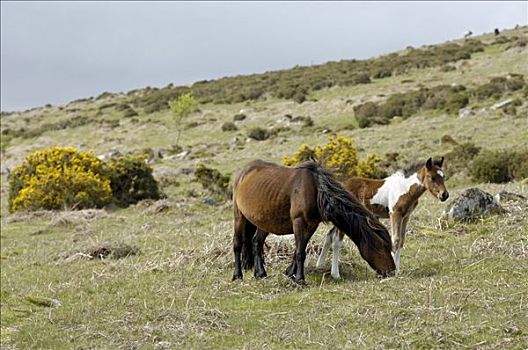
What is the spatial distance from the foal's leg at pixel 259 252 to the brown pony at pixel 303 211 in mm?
16

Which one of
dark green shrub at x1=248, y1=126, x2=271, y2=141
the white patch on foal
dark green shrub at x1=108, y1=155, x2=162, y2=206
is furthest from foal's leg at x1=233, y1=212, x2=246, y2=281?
dark green shrub at x1=248, y1=126, x2=271, y2=141

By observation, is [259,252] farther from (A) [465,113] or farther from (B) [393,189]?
(A) [465,113]

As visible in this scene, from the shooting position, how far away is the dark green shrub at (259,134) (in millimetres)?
38062

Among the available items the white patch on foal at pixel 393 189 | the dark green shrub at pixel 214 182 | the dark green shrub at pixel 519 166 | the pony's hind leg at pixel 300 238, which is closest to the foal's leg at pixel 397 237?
the white patch on foal at pixel 393 189

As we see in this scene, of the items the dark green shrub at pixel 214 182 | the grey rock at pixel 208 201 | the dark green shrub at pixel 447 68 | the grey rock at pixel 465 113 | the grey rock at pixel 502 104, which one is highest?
the dark green shrub at pixel 447 68

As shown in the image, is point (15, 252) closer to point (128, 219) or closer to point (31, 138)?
point (128, 219)

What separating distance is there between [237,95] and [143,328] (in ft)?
158

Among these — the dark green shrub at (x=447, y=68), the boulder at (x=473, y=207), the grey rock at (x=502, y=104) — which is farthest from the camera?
the dark green shrub at (x=447, y=68)

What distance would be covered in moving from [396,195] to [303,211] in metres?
1.65

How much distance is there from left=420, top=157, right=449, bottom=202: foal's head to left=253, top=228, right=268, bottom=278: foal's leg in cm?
270

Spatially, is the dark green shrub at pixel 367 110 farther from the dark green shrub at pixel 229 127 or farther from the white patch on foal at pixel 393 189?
the white patch on foal at pixel 393 189

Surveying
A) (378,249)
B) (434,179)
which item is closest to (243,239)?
(378,249)

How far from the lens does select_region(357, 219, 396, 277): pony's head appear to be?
9.56 meters

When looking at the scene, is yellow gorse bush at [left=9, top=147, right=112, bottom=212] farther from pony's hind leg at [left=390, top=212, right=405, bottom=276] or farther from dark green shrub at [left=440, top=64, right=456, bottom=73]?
dark green shrub at [left=440, top=64, right=456, bottom=73]
